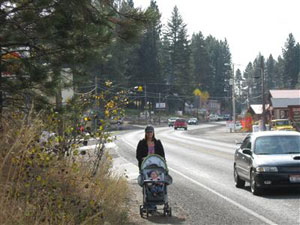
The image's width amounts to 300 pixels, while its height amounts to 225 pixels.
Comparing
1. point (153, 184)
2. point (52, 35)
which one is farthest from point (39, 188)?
point (52, 35)

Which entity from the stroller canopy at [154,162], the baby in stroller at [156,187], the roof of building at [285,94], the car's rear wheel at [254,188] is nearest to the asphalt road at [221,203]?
the car's rear wheel at [254,188]

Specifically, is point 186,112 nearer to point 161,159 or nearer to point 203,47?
point 203,47

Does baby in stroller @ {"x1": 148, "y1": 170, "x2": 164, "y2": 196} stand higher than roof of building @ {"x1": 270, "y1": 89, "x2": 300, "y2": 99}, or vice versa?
roof of building @ {"x1": 270, "y1": 89, "x2": 300, "y2": 99}

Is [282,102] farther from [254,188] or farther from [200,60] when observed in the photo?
[254,188]

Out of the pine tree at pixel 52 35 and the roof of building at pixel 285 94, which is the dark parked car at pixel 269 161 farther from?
the roof of building at pixel 285 94

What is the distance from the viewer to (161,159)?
10.9 m

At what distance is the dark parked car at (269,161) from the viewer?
13.4 meters

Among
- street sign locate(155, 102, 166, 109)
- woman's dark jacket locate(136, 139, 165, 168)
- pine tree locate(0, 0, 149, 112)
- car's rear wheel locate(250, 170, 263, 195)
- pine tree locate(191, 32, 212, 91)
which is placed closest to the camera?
pine tree locate(0, 0, 149, 112)

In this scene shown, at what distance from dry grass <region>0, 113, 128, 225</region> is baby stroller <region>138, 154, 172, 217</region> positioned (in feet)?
1.88

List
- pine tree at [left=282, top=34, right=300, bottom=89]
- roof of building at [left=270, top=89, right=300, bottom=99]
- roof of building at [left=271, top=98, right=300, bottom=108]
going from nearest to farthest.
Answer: roof of building at [left=271, top=98, right=300, bottom=108]
roof of building at [left=270, top=89, right=300, bottom=99]
pine tree at [left=282, top=34, right=300, bottom=89]

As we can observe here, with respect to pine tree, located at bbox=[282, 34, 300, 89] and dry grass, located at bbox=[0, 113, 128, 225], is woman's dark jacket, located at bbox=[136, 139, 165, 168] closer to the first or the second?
dry grass, located at bbox=[0, 113, 128, 225]

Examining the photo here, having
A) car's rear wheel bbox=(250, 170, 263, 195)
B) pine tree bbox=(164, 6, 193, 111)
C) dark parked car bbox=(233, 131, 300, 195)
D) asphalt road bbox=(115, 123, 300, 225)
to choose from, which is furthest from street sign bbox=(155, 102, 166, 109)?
car's rear wheel bbox=(250, 170, 263, 195)

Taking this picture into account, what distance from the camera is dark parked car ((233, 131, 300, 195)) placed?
44.0 ft

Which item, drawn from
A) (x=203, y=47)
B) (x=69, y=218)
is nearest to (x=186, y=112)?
(x=203, y=47)
